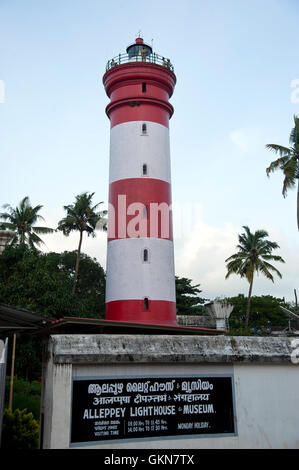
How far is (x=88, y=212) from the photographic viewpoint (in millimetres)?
39500

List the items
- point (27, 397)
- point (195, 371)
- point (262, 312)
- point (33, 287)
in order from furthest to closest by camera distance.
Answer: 1. point (262, 312)
2. point (33, 287)
3. point (27, 397)
4. point (195, 371)

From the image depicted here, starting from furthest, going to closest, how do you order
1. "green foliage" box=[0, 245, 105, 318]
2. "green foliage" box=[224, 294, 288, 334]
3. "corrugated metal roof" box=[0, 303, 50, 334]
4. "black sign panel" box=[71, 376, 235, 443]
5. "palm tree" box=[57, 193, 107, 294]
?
"green foliage" box=[224, 294, 288, 334], "palm tree" box=[57, 193, 107, 294], "green foliage" box=[0, 245, 105, 318], "corrugated metal roof" box=[0, 303, 50, 334], "black sign panel" box=[71, 376, 235, 443]

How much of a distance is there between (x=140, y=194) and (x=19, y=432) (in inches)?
522

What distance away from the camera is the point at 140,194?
21.6 meters

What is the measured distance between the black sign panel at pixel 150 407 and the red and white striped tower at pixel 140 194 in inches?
418

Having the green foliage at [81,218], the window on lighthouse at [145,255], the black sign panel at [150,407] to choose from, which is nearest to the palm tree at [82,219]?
the green foliage at [81,218]

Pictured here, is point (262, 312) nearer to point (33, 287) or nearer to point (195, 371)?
point (33, 287)

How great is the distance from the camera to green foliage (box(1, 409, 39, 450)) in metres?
10.4

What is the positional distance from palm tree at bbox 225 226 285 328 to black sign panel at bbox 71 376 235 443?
33084 millimetres

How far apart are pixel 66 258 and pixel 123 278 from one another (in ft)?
86.8

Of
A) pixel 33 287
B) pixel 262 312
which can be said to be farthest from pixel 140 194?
pixel 262 312

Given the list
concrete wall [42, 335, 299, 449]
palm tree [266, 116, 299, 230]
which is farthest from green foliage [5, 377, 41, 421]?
palm tree [266, 116, 299, 230]

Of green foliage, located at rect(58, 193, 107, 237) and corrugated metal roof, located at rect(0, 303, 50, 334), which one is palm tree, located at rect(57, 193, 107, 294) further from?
corrugated metal roof, located at rect(0, 303, 50, 334)
